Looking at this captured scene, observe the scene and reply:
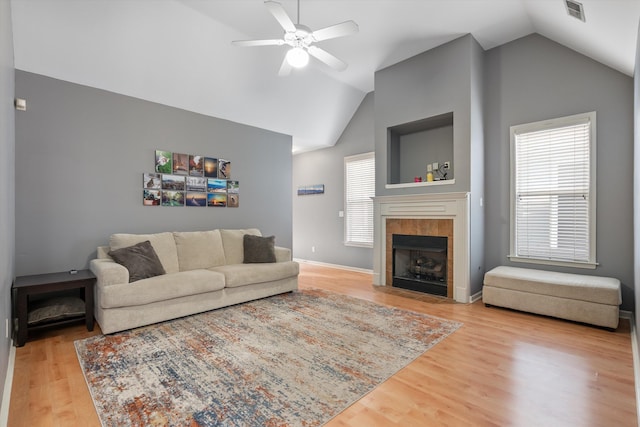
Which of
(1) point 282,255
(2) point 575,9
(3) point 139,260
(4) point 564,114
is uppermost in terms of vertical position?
(2) point 575,9

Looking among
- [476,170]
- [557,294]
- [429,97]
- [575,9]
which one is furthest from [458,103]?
[557,294]

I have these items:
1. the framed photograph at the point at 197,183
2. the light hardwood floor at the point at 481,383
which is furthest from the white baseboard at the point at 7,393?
the framed photograph at the point at 197,183

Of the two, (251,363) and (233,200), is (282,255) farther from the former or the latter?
(251,363)

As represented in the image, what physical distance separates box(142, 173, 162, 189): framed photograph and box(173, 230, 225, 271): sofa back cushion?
0.75 meters

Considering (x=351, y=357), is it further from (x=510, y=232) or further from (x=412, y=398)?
(x=510, y=232)

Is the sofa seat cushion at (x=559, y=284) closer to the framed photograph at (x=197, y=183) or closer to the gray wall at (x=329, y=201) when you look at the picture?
the gray wall at (x=329, y=201)

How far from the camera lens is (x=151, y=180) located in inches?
172

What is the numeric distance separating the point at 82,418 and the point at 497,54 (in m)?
5.85

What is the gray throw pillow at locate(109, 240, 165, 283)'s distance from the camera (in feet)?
10.9

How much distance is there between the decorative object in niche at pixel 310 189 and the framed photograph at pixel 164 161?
338 centimetres

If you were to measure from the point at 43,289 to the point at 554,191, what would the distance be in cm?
570

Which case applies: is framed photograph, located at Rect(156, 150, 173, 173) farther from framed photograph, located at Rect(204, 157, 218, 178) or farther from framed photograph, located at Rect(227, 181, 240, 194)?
framed photograph, located at Rect(227, 181, 240, 194)

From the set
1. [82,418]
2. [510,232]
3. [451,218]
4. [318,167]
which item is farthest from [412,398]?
[318,167]

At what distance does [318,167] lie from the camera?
724 centimetres
